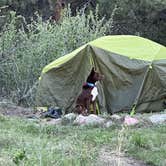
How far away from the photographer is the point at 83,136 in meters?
6.83

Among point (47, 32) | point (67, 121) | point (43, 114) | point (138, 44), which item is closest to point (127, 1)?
point (47, 32)

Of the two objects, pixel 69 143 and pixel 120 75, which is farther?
pixel 120 75

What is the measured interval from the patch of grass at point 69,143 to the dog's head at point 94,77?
318cm

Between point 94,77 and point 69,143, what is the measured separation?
16.8ft

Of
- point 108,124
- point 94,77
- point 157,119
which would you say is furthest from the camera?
point 94,77

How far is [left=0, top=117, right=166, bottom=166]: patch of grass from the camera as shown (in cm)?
484

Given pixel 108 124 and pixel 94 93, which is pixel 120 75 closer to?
pixel 94 93

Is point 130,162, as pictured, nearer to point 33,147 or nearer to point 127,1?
point 33,147

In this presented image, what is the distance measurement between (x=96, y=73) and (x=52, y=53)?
114 inches

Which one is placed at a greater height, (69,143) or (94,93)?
(69,143)

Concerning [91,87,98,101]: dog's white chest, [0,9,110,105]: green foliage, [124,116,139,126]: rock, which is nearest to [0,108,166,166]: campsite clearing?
[124,116,139,126]: rock

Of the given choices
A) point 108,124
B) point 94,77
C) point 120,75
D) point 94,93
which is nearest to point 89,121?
point 108,124

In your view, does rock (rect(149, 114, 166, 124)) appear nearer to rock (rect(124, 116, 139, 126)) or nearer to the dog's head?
rock (rect(124, 116, 139, 126))

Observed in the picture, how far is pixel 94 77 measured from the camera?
11.1 meters
